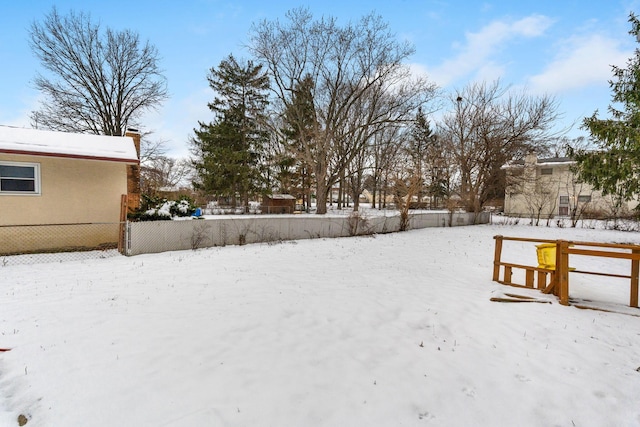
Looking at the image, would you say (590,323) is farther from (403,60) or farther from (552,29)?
(403,60)

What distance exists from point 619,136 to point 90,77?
1135 inches

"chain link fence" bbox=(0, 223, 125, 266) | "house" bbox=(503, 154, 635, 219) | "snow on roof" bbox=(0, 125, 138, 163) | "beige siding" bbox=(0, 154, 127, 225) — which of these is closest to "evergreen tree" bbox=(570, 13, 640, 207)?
"house" bbox=(503, 154, 635, 219)

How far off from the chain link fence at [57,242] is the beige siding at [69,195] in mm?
242

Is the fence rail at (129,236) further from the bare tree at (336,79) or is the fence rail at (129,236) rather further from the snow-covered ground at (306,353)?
the bare tree at (336,79)

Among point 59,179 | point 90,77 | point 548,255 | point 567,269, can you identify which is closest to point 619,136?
point 548,255

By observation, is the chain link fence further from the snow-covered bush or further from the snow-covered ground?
the snow-covered ground

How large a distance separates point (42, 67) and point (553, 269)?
2860 centimetres

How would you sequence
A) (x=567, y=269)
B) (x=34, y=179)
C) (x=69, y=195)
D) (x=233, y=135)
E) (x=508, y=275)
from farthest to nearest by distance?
1. (x=233, y=135)
2. (x=69, y=195)
3. (x=34, y=179)
4. (x=508, y=275)
5. (x=567, y=269)

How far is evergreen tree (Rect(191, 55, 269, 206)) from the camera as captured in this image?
80.7 feet

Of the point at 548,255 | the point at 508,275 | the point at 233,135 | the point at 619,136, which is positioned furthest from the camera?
the point at 233,135

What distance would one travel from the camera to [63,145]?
8859 mm

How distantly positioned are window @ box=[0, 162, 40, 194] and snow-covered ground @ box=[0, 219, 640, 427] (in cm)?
359

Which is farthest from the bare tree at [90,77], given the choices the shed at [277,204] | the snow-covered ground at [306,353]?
the snow-covered ground at [306,353]

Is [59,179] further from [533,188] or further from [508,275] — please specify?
[533,188]
